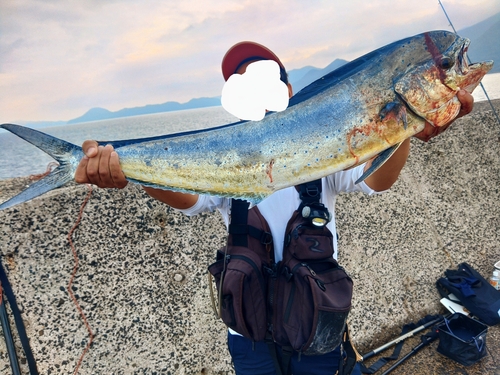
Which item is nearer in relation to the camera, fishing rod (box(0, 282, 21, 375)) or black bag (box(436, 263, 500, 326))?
fishing rod (box(0, 282, 21, 375))

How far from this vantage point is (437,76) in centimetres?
138

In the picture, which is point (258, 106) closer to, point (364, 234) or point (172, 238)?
point (172, 238)

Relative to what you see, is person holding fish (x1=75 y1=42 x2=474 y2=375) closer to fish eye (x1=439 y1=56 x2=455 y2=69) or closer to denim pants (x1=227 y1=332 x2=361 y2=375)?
denim pants (x1=227 y1=332 x2=361 y2=375)

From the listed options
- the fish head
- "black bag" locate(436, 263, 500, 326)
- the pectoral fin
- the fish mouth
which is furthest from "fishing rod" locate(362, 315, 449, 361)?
the fish mouth

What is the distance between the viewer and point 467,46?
1.38 metres

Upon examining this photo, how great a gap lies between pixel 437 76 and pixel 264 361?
1496 millimetres

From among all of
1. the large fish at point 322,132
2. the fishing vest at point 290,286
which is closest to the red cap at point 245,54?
the large fish at point 322,132

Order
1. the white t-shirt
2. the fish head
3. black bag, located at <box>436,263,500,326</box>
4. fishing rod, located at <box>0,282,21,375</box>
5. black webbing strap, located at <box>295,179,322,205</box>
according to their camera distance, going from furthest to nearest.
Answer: black bag, located at <box>436,263,500,326</box> < fishing rod, located at <box>0,282,21,375</box> < the white t-shirt < black webbing strap, located at <box>295,179,322,205</box> < the fish head

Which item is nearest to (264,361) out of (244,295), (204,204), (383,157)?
(244,295)

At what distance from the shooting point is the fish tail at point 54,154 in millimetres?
1469

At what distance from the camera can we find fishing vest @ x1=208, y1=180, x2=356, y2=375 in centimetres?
156

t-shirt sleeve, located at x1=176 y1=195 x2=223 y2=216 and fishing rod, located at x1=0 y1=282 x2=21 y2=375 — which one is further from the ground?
t-shirt sleeve, located at x1=176 y1=195 x2=223 y2=216

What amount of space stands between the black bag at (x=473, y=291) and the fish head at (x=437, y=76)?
2.26 m

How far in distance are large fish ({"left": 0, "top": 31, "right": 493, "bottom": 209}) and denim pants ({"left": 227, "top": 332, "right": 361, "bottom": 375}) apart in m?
0.78
